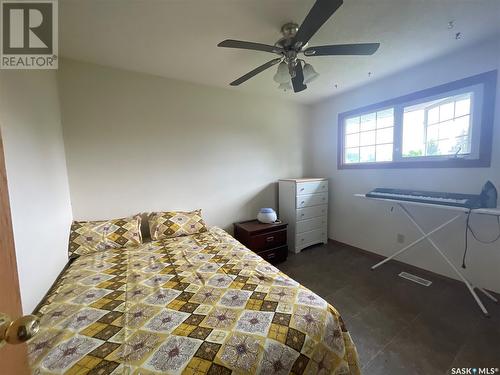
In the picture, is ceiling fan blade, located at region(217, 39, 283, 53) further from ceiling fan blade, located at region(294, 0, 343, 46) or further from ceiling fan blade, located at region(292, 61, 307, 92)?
ceiling fan blade, located at region(292, 61, 307, 92)

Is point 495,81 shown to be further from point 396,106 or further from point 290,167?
point 290,167

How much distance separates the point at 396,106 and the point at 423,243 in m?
1.66

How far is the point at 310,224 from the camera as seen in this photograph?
10.2 ft

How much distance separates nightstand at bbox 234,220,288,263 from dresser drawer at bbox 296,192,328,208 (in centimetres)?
44

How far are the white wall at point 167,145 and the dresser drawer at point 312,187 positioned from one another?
0.51 meters

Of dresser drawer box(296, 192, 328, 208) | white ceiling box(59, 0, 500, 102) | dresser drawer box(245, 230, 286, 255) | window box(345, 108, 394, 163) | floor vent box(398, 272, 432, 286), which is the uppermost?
white ceiling box(59, 0, 500, 102)

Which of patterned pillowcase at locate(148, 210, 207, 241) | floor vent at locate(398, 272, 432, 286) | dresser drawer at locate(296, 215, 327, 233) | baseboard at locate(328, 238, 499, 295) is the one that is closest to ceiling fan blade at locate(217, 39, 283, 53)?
patterned pillowcase at locate(148, 210, 207, 241)

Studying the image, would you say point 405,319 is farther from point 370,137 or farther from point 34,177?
point 34,177

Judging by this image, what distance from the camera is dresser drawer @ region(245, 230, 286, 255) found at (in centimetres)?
259

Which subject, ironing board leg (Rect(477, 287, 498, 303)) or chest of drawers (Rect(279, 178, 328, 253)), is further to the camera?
chest of drawers (Rect(279, 178, 328, 253))

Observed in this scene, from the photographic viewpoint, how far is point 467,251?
2.05 meters

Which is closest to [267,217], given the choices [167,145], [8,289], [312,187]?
[312,187]

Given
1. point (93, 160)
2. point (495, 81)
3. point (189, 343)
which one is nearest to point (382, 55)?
point (495, 81)

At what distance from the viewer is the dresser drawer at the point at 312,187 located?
2.95 metres
